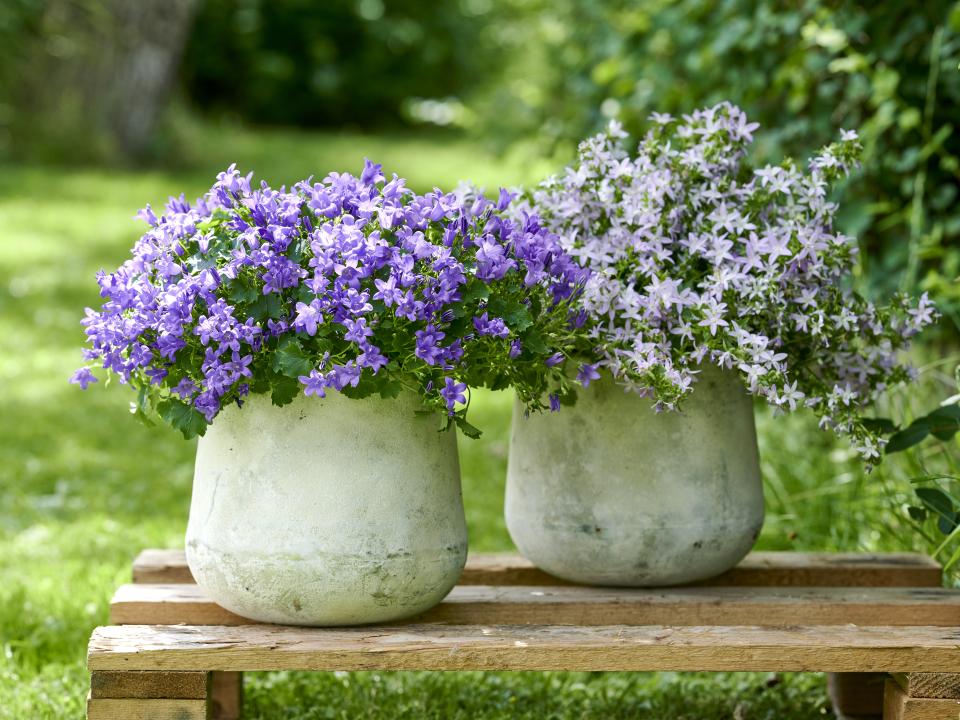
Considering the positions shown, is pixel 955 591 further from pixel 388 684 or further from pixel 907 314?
pixel 388 684

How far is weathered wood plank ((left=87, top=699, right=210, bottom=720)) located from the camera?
1.81 meters

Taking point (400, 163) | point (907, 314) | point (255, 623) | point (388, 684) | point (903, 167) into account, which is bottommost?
point (388, 684)

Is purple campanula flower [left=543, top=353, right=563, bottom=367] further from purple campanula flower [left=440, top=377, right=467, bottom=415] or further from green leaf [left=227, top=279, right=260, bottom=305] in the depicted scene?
green leaf [left=227, top=279, right=260, bottom=305]

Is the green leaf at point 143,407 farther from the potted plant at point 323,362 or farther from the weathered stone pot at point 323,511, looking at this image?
the weathered stone pot at point 323,511

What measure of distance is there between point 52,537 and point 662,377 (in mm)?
2096

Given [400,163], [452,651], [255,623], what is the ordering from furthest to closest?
[400,163] < [255,623] < [452,651]

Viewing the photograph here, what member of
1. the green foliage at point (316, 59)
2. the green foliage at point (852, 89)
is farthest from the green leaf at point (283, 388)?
the green foliage at point (316, 59)

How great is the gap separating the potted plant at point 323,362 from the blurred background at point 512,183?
0.59 meters

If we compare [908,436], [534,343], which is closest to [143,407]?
[534,343]

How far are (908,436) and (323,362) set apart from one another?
1.08 metres

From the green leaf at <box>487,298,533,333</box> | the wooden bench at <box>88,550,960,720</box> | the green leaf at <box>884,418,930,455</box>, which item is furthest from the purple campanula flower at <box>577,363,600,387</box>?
the green leaf at <box>884,418,930,455</box>

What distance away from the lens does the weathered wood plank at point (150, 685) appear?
180 centimetres

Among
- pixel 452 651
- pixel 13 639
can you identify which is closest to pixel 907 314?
pixel 452 651

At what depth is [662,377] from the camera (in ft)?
6.31
